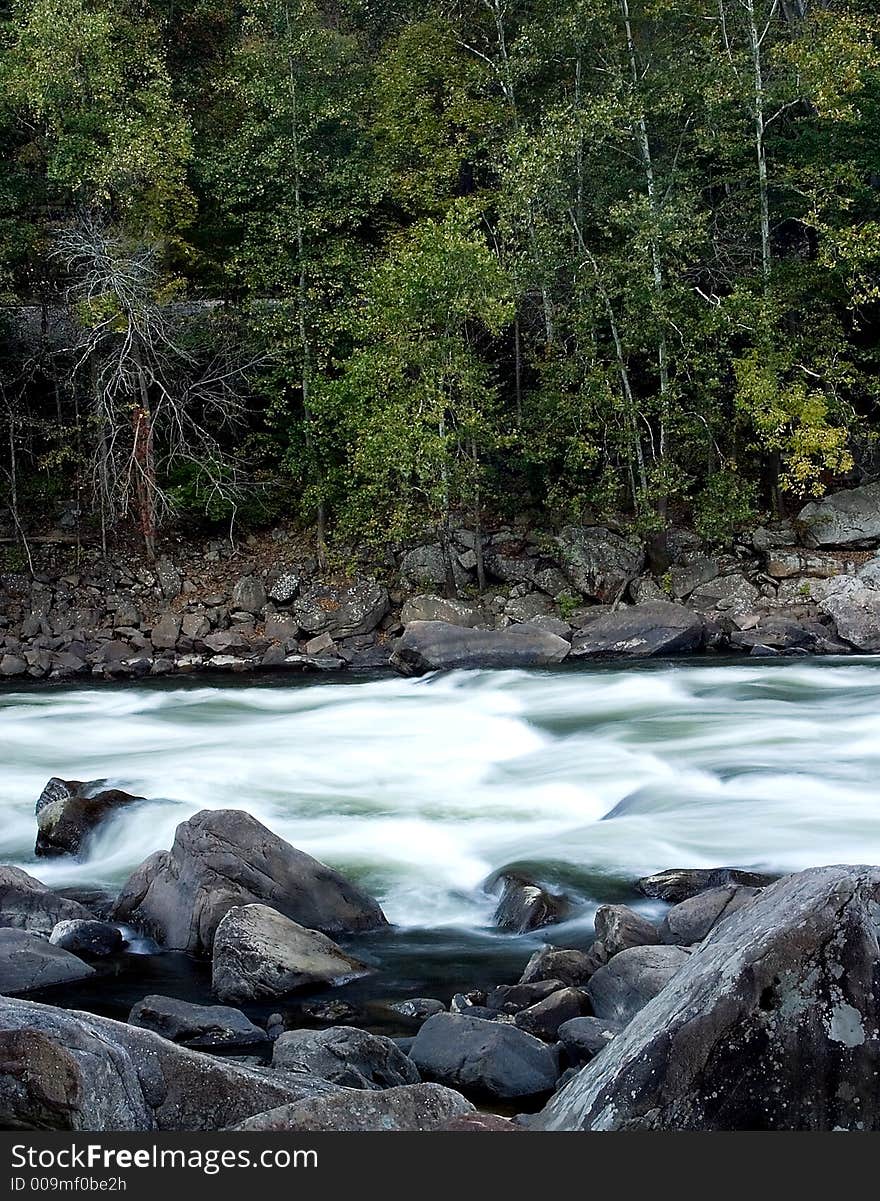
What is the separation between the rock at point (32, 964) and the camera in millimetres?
6578

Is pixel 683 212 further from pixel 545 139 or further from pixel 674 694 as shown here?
pixel 674 694

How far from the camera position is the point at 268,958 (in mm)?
6590

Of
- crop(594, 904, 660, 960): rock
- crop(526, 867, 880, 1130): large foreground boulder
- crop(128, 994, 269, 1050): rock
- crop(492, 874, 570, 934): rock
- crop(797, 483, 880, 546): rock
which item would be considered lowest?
crop(492, 874, 570, 934): rock

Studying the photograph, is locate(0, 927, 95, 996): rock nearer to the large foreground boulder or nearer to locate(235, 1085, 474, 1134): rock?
locate(235, 1085, 474, 1134): rock

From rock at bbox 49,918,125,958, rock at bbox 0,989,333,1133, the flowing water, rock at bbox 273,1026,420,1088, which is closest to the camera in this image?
rock at bbox 0,989,333,1133

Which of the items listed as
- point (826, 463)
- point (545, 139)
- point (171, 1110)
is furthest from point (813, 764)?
point (545, 139)

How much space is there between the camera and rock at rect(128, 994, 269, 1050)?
230 inches

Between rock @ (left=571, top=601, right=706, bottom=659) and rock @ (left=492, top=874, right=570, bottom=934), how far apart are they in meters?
9.88

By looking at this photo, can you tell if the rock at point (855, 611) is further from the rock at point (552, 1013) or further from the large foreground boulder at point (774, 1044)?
the large foreground boulder at point (774, 1044)

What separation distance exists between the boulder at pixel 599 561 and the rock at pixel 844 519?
9.27 feet

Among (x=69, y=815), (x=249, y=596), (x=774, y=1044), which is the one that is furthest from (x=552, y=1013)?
(x=249, y=596)

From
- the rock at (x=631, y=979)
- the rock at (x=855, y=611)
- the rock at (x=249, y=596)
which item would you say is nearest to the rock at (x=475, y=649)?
the rock at (x=855, y=611)

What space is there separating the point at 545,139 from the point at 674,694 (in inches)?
407

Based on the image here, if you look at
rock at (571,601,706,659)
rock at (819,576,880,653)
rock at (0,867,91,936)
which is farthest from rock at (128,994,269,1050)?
rock at (819,576,880,653)
